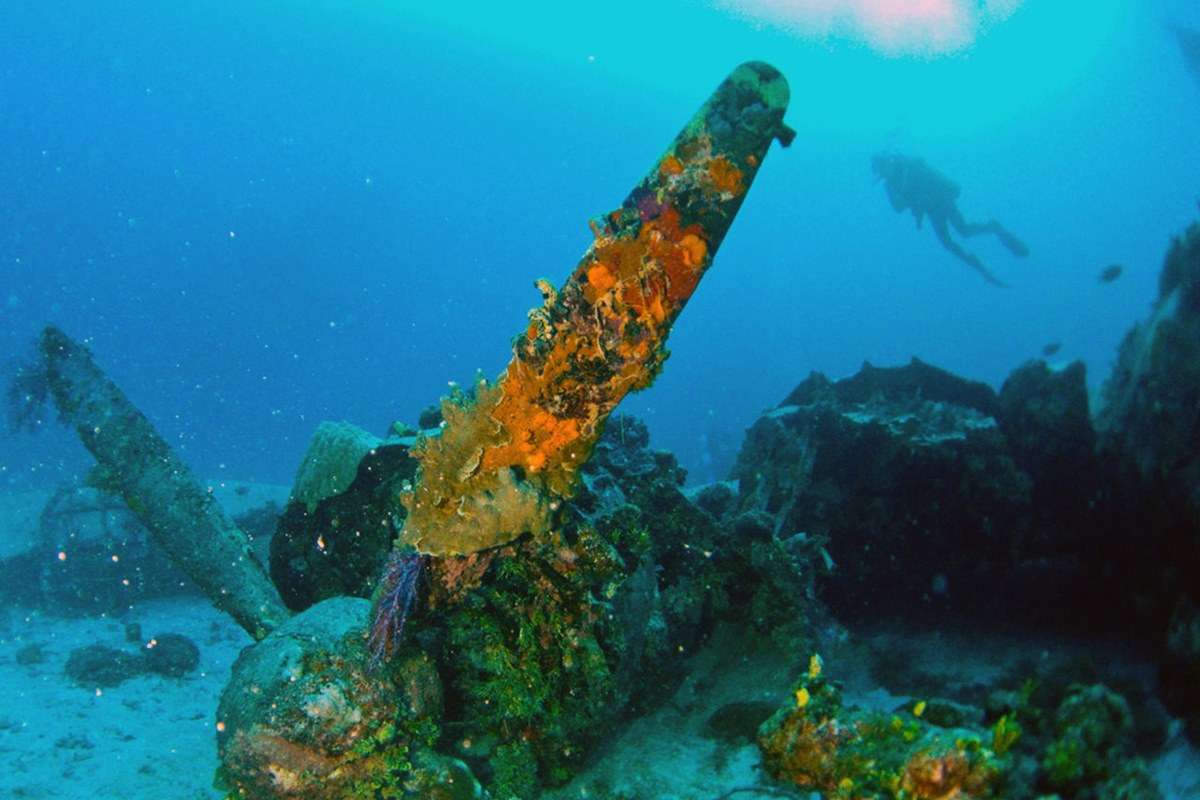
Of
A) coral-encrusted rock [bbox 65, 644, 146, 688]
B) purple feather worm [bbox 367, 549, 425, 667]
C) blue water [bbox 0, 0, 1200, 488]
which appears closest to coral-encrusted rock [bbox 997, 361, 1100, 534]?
purple feather worm [bbox 367, 549, 425, 667]

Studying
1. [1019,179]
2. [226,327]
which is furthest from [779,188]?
[226,327]

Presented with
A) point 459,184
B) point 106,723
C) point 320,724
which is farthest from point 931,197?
point 459,184

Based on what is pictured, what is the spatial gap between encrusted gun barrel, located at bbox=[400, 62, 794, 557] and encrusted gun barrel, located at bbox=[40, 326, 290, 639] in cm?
393

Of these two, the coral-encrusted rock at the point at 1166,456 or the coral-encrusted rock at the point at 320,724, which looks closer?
the coral-encrusted rock at the point at 320,724

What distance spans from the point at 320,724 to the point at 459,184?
554ft

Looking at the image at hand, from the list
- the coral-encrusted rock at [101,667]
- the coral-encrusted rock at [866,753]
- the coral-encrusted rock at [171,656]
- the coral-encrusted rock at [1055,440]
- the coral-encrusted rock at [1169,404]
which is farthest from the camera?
the coral-encrusted rock at [171,656]

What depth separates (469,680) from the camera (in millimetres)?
4480

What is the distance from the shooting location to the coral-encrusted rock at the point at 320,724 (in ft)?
12.7

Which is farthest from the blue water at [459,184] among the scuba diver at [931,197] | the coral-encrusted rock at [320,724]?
the coral-encrusted rock at [320,724]

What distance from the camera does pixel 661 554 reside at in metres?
5.45

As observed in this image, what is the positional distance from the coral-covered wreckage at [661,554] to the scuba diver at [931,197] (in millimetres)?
21310

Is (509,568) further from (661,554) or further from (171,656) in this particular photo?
(171,656)

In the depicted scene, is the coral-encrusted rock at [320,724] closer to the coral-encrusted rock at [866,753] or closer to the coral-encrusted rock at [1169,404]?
the coral-encrusted rock at [866,753]

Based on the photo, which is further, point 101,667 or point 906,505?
point 101,667
